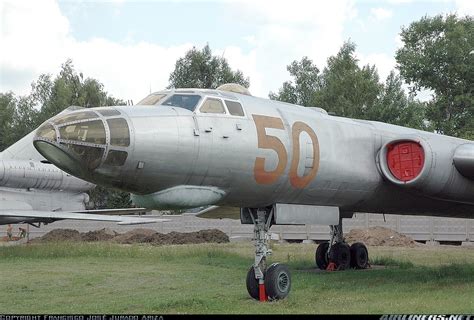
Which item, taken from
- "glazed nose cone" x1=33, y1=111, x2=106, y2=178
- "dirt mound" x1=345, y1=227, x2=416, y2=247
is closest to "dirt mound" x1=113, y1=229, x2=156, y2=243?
"dirt mound" x1=345, y1=227, x2=416, y2=247

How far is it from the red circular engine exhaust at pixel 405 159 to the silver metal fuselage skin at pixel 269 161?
6.2 inches

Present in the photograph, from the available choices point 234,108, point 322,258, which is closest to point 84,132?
point 234,108

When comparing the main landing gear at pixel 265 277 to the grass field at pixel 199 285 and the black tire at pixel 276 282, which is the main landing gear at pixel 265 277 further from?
the grass field at pixel 199 285

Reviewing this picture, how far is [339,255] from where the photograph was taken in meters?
16.4

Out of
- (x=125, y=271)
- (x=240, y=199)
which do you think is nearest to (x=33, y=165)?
(x=125, y=271)

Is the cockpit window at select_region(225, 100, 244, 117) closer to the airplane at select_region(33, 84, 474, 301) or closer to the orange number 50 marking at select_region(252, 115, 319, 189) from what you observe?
the airplane at select_region(33, 84, 474, 301)

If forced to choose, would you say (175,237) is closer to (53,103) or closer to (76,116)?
(76,116)

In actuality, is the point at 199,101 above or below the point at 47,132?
above

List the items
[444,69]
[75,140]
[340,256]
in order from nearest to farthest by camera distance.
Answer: [75,140]
[340,256]
[444,69]

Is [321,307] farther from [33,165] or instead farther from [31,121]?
[31,121]

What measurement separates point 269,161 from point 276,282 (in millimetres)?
1950

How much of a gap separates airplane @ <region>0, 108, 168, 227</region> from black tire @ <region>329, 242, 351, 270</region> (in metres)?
7.05

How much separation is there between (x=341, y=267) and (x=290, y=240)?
14.2 metres

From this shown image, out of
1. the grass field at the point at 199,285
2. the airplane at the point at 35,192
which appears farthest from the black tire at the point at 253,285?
the airplane at the point at 35,192
